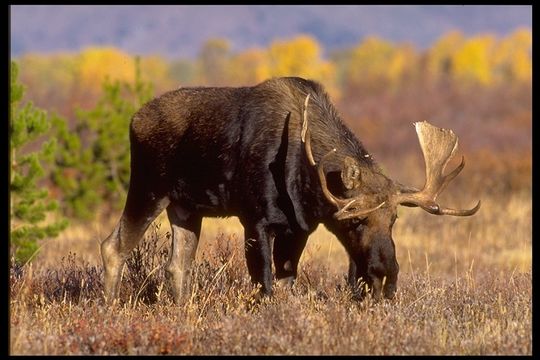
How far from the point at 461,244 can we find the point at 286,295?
9251mm

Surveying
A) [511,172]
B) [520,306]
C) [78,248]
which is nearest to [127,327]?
[520,306]

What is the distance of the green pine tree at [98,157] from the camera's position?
19.5 m

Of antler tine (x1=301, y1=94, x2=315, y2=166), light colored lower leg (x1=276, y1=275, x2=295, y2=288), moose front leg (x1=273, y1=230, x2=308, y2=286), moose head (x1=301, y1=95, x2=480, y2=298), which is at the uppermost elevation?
antler tine (x1=301, y1=94, x2=315, y2=166)

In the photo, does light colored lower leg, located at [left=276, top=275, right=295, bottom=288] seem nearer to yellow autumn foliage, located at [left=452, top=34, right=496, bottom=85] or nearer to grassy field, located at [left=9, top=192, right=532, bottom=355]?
grassy field, located at [left=9, top=192, right=532, bottom=355]

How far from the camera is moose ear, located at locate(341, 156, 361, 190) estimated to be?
837 centimetres

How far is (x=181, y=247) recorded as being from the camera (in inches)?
404

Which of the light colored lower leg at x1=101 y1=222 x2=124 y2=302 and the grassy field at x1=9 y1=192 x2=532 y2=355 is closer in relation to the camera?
the grassy field at x1=9 y1=192 x2=532 y2=355

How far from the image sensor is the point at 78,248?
16.1 metres

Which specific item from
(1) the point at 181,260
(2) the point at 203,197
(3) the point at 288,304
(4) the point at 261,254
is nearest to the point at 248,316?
(3) the point at 288,304

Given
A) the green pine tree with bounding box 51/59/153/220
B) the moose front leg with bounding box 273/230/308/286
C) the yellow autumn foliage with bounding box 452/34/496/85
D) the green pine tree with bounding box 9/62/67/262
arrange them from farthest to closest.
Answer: the yellow autumn foliage with bounding box 452/34/496/85 < the green pine tree with bounding box 51/59/153/220 < the green pine tree with bounding box 9/62/67/262 < the moose front leg with bounding box 273/230/308/286

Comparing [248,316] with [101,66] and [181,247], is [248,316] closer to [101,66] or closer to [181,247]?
[181,247]

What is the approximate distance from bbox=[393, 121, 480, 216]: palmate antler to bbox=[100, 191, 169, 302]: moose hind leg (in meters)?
2.69

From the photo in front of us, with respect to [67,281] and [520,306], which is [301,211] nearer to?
[520,306]

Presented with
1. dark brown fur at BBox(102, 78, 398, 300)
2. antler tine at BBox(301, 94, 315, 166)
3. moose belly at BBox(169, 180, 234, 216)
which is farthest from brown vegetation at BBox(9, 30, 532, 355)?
antler tine at BBox(301, 94, 315, 166)
